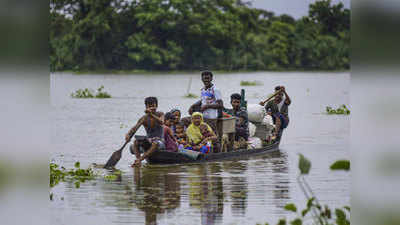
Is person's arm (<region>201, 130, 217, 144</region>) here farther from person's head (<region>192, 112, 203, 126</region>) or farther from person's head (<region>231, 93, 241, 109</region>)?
person's head (<region>231, 93, 241, 109</region>)

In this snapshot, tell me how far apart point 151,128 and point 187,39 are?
4021 centimetres

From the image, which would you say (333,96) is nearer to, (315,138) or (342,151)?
(315,138)

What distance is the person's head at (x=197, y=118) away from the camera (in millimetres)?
10442

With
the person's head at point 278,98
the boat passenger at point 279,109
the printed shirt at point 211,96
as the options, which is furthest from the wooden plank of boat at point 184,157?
A: the person's head at point 278,98

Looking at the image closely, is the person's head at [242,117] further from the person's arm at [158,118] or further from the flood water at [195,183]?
the person's arm at [158,118]

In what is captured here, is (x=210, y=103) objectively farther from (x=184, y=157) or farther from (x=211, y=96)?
(x=184, y=157)

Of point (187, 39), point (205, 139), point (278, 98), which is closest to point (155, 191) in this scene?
point (205, 139)

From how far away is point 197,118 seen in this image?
10.5 m

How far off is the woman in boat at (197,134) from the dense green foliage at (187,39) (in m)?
37.1

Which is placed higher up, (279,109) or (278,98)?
(278,98)

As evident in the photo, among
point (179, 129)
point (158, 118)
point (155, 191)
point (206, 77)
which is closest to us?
point (155, 191)

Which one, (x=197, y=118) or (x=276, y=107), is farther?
(x=276, y=107)

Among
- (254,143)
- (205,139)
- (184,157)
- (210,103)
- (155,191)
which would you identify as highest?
(210,103)

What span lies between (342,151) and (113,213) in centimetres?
863
